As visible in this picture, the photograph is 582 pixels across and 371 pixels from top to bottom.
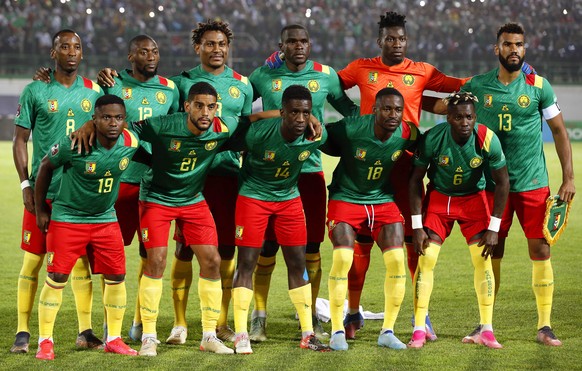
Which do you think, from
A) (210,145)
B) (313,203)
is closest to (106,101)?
(210,145)

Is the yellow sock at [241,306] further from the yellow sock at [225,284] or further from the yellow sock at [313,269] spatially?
the yellow sock at [313,269]

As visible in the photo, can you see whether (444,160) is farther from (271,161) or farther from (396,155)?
(271,161)

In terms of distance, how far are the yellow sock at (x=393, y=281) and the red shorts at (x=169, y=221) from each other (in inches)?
49.2

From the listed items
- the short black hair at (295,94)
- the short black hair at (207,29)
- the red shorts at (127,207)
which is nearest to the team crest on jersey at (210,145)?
the short black hair at (295,94)

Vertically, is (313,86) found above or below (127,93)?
above

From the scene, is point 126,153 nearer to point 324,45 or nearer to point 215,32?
point 215,32

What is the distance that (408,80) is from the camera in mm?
7223

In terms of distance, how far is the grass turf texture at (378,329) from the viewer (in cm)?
620

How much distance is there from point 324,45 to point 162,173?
96.6 ft

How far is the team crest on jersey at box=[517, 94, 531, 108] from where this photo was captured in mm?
6898

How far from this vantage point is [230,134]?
661 centimetres

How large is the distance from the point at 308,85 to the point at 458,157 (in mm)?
1304

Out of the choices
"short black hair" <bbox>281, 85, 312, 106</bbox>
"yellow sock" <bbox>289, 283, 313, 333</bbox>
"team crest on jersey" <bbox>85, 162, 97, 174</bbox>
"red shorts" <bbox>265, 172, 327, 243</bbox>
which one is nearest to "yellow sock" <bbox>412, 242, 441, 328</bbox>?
"yellow sock" <bbox>289, 283, 313, 333</bbox>

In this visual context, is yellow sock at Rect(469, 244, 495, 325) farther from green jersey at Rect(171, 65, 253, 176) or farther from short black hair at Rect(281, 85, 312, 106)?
green jersey at Rect(171, 65, 253, 176)
